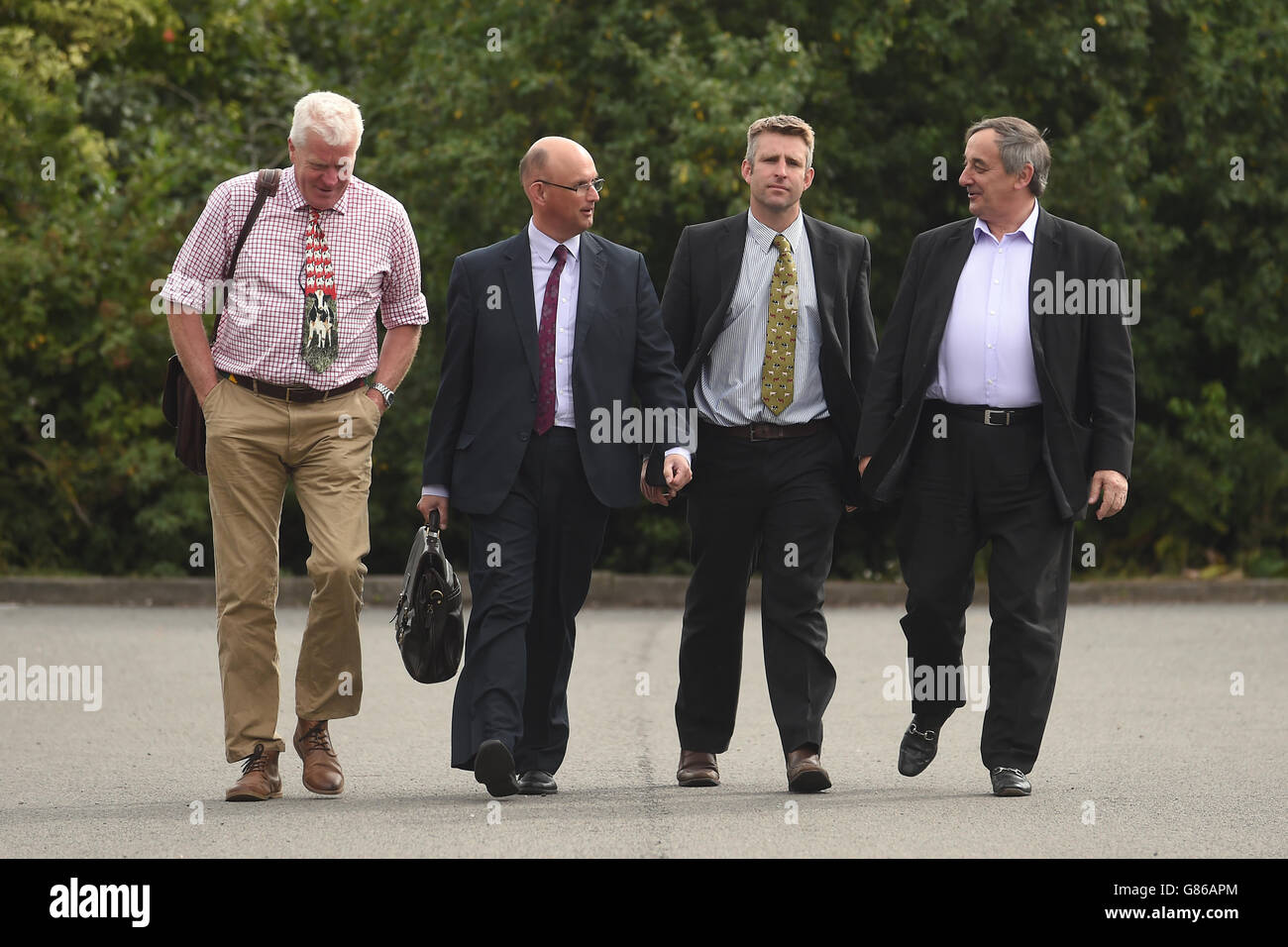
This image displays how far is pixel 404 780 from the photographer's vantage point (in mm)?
6965

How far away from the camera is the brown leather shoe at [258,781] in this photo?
636 cm

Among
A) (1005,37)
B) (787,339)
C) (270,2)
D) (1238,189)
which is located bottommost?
(787,339)

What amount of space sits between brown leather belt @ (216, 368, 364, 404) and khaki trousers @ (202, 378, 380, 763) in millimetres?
20

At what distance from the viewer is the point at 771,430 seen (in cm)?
673

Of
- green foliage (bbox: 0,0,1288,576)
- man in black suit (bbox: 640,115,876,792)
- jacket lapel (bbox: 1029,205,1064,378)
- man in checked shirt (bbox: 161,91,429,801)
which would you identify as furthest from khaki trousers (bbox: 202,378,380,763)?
green foliage (bbox: 0,0,1288,576)

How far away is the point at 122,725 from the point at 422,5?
9.52m

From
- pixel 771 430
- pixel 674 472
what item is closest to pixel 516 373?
pixel 674 472

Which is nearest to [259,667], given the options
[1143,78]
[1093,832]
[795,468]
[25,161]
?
[795,468]

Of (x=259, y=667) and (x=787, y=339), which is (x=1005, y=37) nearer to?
(x=787, y=339)

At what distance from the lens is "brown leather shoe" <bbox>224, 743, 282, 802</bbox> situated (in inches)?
250

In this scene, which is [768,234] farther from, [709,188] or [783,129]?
[709,188]

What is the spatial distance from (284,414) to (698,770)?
1868 mm

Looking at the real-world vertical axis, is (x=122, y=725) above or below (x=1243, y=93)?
below

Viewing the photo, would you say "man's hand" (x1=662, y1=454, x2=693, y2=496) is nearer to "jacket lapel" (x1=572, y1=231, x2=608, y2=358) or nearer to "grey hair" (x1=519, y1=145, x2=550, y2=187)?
"jacket lapel" (x1=572, y1=231, x2=608, y2=358)
